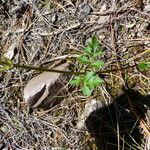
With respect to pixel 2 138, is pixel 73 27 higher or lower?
higher

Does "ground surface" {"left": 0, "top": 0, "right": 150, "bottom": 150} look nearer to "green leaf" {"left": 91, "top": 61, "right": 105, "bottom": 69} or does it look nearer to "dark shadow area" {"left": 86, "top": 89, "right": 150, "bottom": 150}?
"dark shadow area" {"left": 86, "top": 89, "right": 150, "bottom": 150}

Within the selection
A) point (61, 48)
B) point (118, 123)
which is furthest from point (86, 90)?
point (61, 48)

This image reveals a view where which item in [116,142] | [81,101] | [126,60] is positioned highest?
[126,60]

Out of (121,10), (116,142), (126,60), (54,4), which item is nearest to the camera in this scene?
(116,142)

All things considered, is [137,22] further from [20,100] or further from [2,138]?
[2,138]

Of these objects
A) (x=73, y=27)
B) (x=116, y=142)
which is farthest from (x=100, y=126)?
(x=73, y=27)

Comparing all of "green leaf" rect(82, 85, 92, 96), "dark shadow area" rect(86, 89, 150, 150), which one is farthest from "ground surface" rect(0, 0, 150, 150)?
"green leaf" rect(82, 85, 92, 96)

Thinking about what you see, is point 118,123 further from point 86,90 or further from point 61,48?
point 61,48
